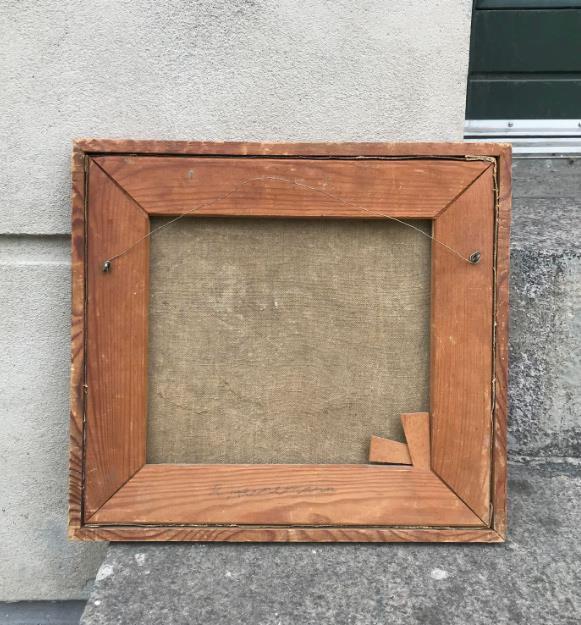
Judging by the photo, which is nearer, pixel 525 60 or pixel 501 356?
pixel 501 356

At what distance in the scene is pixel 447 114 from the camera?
90 centimetres

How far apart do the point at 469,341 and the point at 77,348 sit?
2.05 feet

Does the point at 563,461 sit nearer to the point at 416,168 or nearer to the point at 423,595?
the point at 423,595

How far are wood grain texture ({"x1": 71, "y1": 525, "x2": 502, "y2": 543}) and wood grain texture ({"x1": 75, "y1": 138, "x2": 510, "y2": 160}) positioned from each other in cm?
60

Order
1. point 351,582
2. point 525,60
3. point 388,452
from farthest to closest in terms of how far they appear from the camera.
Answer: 1. point 525,60
2. point 388,452
3. point 351,582

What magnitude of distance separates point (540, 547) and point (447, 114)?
2.39ft

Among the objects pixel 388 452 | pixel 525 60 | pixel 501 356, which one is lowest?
pixel 388 452

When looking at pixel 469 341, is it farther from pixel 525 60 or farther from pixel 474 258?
pixel 525 60

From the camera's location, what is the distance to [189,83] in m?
0.89

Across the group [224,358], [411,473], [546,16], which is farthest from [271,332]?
[546,16]

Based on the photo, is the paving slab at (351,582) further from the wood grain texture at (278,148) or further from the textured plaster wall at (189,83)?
the wood grain texture at (278,148)

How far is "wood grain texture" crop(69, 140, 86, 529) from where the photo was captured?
817 millimetres

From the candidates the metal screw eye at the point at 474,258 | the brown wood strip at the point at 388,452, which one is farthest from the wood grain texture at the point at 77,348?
the metal screw eye at the point at 474,258

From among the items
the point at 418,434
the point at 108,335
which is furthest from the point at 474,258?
the point at 108,335
